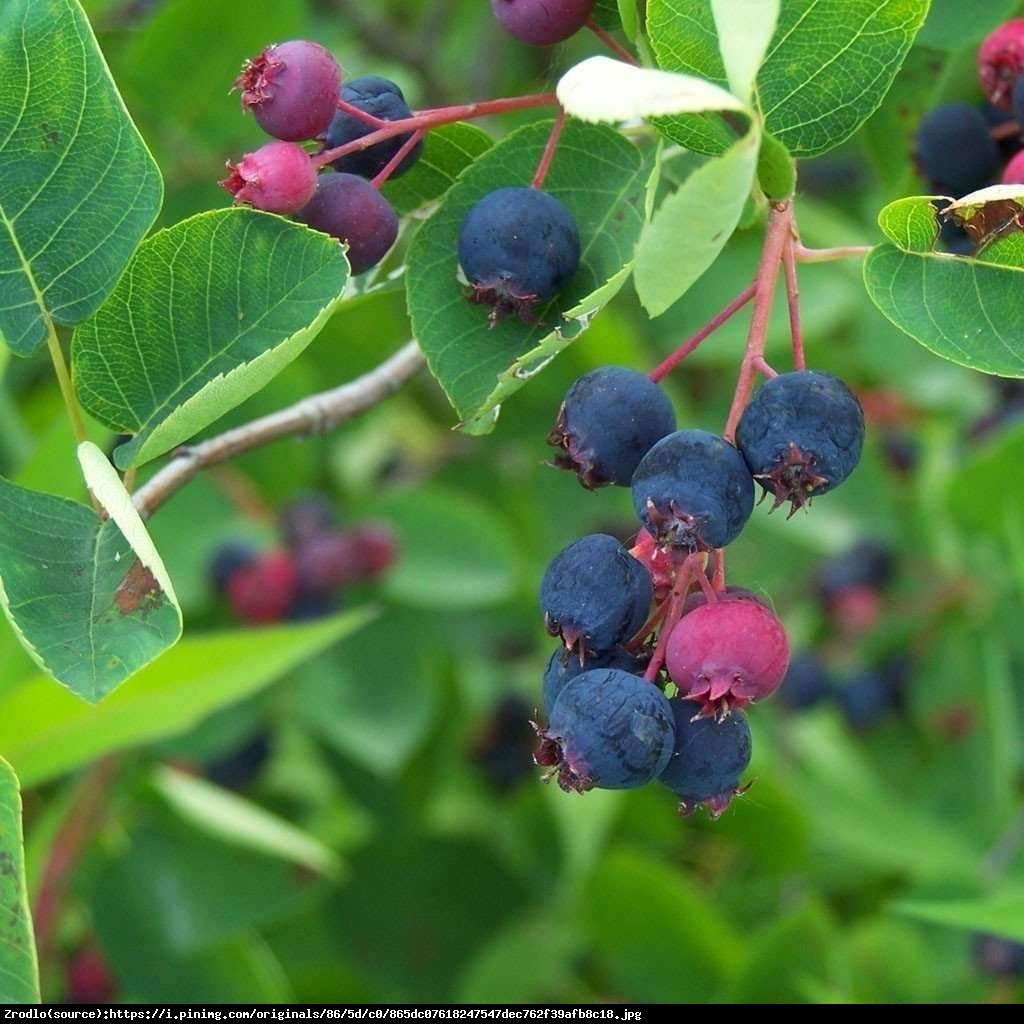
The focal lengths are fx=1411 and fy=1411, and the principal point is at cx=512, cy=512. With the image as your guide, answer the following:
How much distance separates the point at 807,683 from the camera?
247 centimetres

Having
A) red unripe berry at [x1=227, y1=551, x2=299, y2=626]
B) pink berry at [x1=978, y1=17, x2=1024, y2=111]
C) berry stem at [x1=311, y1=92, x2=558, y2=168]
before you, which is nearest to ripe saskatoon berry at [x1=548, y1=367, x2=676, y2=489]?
berry stem at [x1=311, y1=92, x2=558, y2=168]

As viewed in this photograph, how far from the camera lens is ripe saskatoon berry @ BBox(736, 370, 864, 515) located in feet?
2.78

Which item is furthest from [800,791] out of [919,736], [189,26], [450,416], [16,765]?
[189,26]

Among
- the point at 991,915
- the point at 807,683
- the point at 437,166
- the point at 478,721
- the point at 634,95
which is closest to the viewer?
the point at 634,95

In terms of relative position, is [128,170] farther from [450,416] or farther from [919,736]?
[919,736]

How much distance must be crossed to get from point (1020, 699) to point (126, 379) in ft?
6.30

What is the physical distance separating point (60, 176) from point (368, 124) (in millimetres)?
212

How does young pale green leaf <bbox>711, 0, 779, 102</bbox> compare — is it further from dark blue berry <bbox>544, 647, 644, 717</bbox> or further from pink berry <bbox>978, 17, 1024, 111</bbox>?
pink berry <bbox>978, 17, 1024, 111</bbox>

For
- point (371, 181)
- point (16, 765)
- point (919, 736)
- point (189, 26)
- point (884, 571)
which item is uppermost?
point (371, 181)

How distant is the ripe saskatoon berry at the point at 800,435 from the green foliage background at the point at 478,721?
809 mm

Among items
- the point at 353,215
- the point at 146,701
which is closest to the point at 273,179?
the point at 353,215

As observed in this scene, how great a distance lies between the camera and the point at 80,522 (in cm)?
90

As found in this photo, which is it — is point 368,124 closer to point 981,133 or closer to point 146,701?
point 981,133

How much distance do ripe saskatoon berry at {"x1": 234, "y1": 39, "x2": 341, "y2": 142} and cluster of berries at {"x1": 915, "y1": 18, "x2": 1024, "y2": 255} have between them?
54cm
